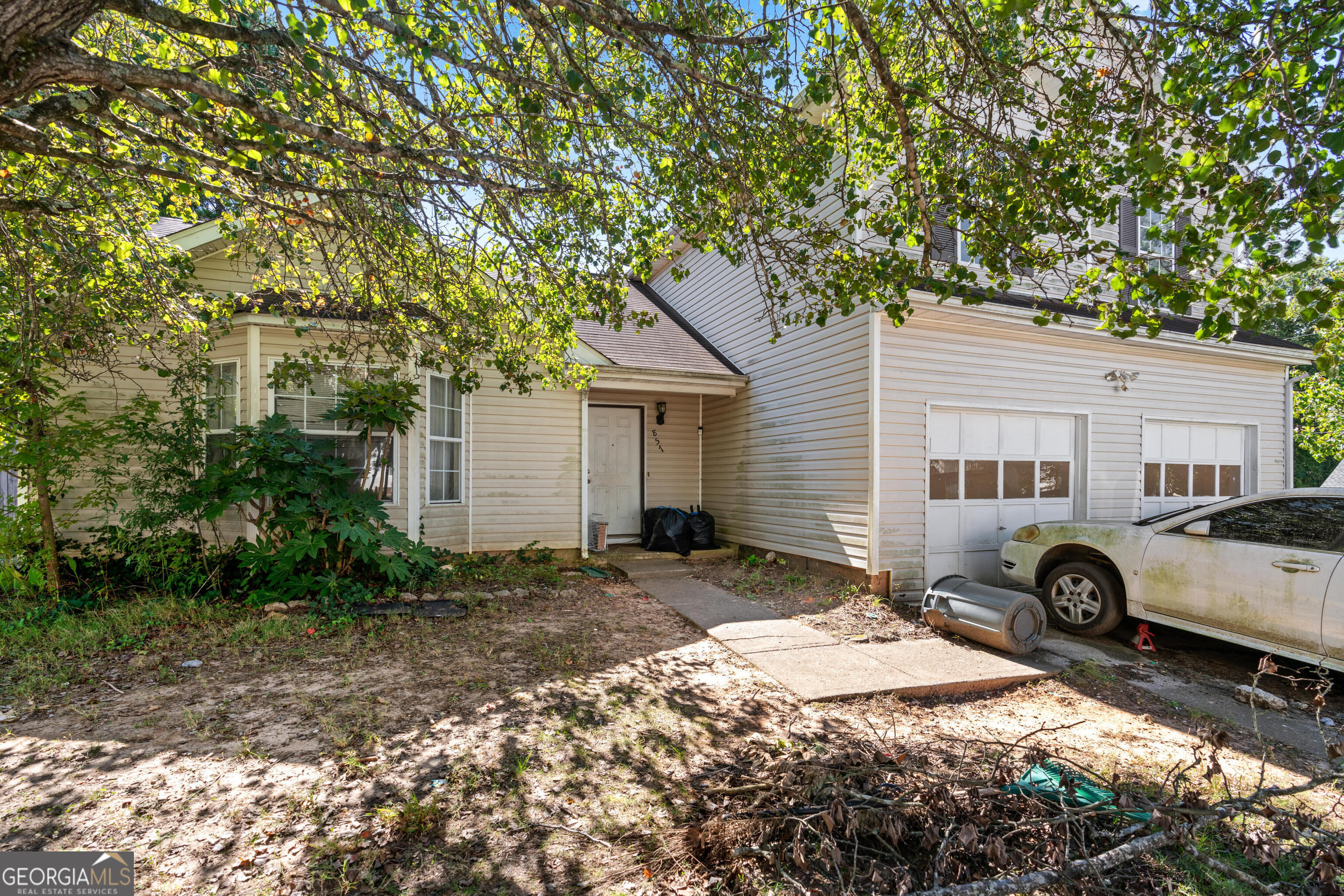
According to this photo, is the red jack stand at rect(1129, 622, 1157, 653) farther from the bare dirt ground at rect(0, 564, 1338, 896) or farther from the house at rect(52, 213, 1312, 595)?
the house at rect(52, 213, 1312, 595)

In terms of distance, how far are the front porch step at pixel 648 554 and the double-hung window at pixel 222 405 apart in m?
4.84

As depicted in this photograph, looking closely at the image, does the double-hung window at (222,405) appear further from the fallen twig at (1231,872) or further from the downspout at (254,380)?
the fallen twig at (1231,872)

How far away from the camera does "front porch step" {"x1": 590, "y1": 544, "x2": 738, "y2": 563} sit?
8.88 meters

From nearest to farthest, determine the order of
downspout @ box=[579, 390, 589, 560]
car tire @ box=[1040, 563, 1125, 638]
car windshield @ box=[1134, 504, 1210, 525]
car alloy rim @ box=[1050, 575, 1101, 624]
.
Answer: car windshield @ box=[1134, 504, 1210, 525]
car tire @ box=[1040, 563, 1125, 638]
car alloy rim @ box=[1050, 575, 1101, 624]
downspout @ box=[579, 390, 589, 560]

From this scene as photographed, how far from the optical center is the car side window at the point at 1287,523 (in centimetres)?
422

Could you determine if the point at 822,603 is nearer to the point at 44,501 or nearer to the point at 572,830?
the point at 572,830

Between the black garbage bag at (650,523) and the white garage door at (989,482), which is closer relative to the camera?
the white garage door at (989,482)

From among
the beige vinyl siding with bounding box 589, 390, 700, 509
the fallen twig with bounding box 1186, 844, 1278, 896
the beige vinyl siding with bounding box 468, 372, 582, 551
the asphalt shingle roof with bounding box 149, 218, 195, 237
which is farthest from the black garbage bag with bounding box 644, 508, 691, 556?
the fallen twig with bounding box 1186, 844, 1278, 896

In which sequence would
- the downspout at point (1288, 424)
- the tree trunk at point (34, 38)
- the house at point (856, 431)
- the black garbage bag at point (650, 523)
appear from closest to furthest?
1. the tree trunk at point (34, 38)
2. the house at point (856, 431)
3. the downspout at point (1288, 424)
4. the black garbage bag at point (650, 523)

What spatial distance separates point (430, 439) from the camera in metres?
7.66

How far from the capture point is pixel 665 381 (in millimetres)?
8961

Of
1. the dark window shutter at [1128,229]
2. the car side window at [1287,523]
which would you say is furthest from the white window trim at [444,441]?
the dark window shutter at [1128,229]

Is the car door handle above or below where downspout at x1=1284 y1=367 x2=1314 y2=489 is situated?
below

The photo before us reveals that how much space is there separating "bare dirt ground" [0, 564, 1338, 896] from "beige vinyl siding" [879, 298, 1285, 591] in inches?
104
